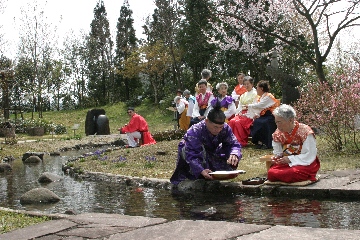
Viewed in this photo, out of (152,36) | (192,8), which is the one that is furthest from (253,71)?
(152,36)

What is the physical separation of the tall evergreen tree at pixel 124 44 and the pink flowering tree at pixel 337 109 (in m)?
33.9

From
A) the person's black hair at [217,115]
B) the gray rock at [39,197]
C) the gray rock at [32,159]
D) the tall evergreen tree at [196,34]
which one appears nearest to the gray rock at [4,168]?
the gray rock at [32,159]

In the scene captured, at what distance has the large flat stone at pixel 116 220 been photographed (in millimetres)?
4527

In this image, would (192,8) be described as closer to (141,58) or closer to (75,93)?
(141,58)

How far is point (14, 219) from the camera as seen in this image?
501 cm

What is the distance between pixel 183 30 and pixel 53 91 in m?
14.5

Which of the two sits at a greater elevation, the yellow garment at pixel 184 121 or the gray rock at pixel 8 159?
the yellow garment at pixel 184 121

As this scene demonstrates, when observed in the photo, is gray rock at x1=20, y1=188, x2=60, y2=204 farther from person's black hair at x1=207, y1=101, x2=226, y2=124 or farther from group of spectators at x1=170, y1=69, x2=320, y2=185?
person's black hair at x1=207, y1=101, x2=226, y2=124

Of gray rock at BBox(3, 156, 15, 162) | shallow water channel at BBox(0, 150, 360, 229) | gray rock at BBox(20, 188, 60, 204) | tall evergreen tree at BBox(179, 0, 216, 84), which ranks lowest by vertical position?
shallow water channel at BBox(0, 150, 360, 229)

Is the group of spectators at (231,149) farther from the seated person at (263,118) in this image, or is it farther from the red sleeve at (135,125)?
the red sleeve at (135,125)

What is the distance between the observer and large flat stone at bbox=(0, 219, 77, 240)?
4.18 metres

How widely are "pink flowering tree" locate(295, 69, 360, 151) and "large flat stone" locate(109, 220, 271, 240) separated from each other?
250 inches

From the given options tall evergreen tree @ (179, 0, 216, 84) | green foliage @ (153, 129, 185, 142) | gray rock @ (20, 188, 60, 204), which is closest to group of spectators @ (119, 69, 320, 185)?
gray rock @ (20, 188, 60, 204)

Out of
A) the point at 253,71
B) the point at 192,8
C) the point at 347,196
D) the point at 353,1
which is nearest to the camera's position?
the point at 347,196
